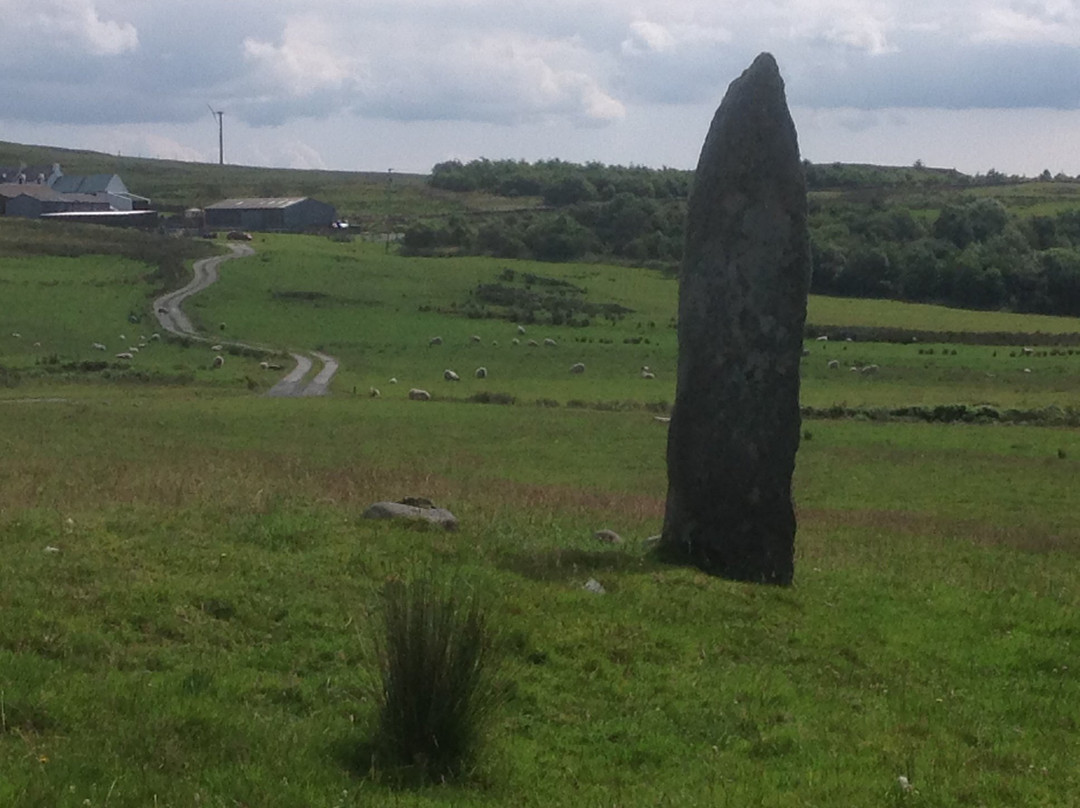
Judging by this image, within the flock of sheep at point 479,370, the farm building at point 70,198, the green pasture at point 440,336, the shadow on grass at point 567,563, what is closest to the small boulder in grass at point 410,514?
the shadow on grass at point 567,563

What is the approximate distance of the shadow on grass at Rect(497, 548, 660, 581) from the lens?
44.2 feet

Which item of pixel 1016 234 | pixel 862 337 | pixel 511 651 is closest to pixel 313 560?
pixel 511 651

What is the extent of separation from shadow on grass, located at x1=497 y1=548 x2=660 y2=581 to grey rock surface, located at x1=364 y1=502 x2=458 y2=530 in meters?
1.46

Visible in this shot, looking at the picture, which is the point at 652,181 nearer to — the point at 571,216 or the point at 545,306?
the point at 571,216

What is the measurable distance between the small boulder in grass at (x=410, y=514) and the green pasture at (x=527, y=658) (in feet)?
1.16

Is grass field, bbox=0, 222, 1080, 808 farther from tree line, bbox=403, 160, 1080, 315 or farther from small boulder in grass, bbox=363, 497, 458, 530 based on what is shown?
tree line, bbox=403, 160, 1080, 315

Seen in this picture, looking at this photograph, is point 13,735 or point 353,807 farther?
point 13,735

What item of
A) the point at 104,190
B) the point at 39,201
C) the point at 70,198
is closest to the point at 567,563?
the point at 39,201

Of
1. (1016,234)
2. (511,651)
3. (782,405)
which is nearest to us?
(511,651)

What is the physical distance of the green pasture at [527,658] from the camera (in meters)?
8.16

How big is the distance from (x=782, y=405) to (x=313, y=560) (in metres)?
6.20

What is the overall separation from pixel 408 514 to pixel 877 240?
367 ft

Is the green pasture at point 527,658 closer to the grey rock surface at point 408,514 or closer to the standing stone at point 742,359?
the grey rock surface at point 408,514

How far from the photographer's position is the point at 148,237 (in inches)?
4353
